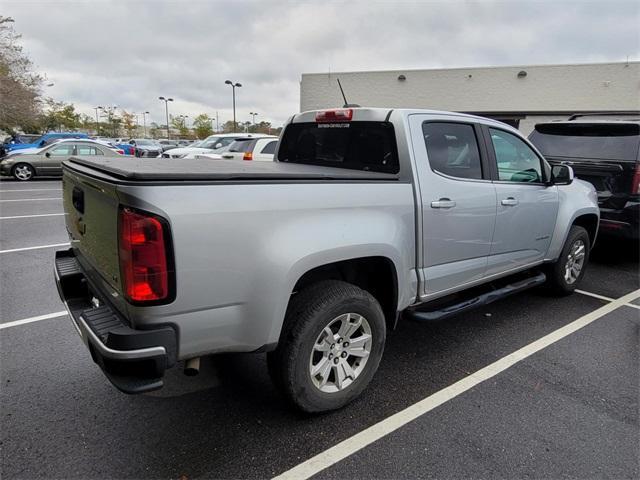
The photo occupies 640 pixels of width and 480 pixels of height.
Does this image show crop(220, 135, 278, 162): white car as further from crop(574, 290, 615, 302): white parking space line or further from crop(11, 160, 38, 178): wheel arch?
crop(574, 290, 615, 302): white parking space line

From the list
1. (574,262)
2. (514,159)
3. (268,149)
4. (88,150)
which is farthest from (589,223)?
(88,150)

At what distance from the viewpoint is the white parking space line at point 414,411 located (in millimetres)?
2334

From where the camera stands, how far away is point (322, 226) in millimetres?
2455

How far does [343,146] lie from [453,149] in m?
0.88

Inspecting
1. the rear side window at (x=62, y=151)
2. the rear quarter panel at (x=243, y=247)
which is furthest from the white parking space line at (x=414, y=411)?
the rear side window at (x=62, y=151)

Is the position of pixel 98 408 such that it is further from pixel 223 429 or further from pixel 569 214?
pixel 569 214

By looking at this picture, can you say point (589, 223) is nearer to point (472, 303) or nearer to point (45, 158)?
point (472, 303)

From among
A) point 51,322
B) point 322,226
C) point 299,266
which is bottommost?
point 51,322

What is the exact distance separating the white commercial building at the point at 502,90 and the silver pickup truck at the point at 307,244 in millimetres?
23427

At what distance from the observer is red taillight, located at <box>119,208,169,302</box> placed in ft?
6.34

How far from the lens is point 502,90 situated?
82.1ft

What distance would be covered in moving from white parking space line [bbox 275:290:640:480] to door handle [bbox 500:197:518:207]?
1.23m

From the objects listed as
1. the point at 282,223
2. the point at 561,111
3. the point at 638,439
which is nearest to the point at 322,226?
the point at 282,223

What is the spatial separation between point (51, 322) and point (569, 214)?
5240 mm
